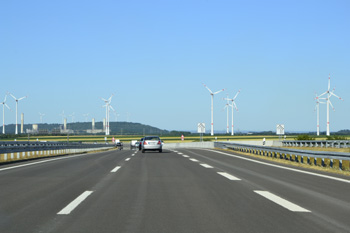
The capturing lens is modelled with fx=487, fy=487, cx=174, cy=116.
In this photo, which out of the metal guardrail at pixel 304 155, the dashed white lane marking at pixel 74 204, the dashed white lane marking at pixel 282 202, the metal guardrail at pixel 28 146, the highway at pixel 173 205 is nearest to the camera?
the highway at pixel 173 205

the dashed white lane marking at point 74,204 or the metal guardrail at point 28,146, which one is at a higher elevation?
the metal guardrail at point 28,146

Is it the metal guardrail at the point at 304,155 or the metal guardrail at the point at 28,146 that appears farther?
the metal guardrail at the point at 28,146

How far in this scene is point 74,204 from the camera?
852 centimetres


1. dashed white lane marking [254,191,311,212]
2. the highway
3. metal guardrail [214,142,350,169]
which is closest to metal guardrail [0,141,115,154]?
the highway

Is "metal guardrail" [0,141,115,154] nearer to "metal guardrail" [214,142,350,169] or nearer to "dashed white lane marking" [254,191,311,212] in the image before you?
"metal guardrail" [214,142,350,169]

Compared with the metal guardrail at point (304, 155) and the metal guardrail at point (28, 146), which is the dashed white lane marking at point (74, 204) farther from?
the metal guardrail at point (28, 146)

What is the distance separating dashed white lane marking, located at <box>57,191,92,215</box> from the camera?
7734mm

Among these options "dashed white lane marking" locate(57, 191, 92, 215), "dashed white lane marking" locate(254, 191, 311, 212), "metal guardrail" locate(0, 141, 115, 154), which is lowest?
"dashed white lane marking" locate(254, 191, 311, 212)

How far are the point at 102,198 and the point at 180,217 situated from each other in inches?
101

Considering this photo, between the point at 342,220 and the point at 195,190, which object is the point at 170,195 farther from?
the point at 342,220

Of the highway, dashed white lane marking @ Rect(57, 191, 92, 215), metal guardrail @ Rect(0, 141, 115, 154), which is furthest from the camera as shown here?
metal guardrail @ Rect(0, 141, 115, 154)

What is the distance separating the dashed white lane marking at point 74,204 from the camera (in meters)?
7.73

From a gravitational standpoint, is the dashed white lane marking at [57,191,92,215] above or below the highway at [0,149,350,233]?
above

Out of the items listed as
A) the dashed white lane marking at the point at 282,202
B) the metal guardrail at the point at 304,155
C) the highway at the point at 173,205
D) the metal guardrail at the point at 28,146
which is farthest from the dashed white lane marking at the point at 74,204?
the metal guardrail at the point at 28,146
